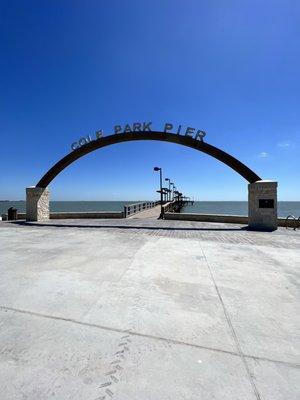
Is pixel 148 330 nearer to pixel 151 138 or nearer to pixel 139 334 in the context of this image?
pixel 139 334

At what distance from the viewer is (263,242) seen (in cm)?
1012

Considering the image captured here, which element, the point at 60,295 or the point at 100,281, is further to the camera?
the point at 100,281

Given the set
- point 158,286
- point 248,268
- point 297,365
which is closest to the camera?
point 297,365

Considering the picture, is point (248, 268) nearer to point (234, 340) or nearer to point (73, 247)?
point (234, 340)

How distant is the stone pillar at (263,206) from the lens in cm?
1473

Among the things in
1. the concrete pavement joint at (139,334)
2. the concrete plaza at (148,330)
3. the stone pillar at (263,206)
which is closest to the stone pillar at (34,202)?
the concrete plaza at (148,330)

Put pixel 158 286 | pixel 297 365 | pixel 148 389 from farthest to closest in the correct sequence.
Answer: pixel 158 286
pixel 297 365
pixel 148 389

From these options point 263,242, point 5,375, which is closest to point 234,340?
point 5,375

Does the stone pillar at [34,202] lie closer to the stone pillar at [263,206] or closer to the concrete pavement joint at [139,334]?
the stone pillar at [263,206]

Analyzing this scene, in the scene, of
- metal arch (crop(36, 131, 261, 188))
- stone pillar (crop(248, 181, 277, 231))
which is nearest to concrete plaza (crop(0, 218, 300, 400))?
stone pillar (crop(248, 181, 277, 231))

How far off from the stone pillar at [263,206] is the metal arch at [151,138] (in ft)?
2.33

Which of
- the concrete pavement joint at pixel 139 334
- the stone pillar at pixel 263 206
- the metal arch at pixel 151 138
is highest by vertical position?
the metal arch at pixel 151 138

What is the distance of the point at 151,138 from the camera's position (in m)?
17.7

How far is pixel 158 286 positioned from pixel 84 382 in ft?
8.90
